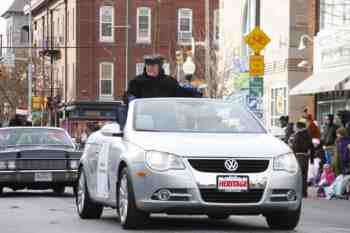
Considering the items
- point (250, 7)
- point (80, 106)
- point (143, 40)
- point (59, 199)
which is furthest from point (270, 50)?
point (143, 40)

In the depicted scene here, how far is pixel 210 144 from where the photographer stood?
1190cm

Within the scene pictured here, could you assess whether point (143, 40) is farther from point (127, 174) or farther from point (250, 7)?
point (127, 174)

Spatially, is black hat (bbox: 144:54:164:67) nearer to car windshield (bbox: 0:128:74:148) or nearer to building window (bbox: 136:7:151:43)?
car windshield (bbox: 0:128:74:148)

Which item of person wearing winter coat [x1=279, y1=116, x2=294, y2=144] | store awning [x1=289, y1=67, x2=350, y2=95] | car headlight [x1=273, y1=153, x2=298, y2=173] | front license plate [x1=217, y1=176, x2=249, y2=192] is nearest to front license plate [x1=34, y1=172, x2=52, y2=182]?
person wearing winter coat [x1=279, y1=116, x2=294, y2=144]

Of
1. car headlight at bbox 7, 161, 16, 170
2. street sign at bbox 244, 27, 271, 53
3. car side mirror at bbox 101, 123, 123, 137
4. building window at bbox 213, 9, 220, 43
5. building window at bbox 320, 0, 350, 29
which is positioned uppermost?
building window at bbox 213, 9, 220, 43

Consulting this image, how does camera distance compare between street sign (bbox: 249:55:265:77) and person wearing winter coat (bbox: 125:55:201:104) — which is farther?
street sign (bbox: 249:55:265:77)

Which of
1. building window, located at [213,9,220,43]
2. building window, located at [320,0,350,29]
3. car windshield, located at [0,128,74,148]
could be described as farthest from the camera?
building window, located at [213,9,220,43]

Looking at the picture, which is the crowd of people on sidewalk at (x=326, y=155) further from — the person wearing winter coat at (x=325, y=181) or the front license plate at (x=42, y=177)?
the front license plate at (x=42, y=177)

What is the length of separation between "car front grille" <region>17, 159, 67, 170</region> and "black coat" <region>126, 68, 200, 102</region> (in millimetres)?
6403

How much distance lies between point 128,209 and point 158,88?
3.09m

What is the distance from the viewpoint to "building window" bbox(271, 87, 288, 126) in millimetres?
42000

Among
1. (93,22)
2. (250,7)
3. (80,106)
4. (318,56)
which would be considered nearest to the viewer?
(318,56)

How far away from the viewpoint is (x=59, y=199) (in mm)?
19609

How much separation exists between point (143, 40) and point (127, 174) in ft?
199
